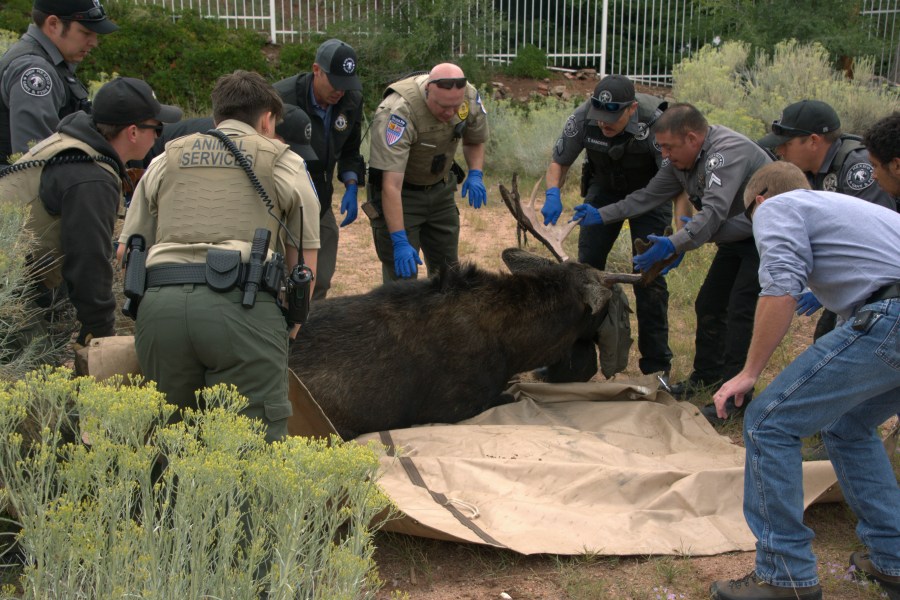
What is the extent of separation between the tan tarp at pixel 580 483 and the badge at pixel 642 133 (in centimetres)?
194

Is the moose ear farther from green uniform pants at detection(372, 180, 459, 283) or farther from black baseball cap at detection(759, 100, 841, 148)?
black baseball cap at detection(759, 100, 841, 148)

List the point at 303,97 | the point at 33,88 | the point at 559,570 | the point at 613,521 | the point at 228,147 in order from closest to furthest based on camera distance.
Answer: the point at 228,147
the point at 559,570
the point at 613,521
the point at 33,88
the point at 303,97

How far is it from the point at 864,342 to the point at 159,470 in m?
2.97

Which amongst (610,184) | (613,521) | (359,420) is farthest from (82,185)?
(610,184)

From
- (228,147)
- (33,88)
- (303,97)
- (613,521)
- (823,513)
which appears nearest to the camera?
(228,147)

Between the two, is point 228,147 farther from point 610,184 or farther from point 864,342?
point 610,184

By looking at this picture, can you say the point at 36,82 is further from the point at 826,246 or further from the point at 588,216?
the point at 826,246

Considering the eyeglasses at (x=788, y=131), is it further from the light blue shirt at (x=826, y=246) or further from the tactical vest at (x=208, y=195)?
the tactical vest at (x=208, y=195)

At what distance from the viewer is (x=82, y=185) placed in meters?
4.03

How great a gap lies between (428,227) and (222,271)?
352 cm

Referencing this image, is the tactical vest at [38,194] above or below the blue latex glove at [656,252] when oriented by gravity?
above

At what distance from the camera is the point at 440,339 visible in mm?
5484

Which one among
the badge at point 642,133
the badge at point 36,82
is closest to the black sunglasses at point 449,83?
the badge at point 642,133

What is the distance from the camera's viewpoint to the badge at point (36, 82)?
5012mm
